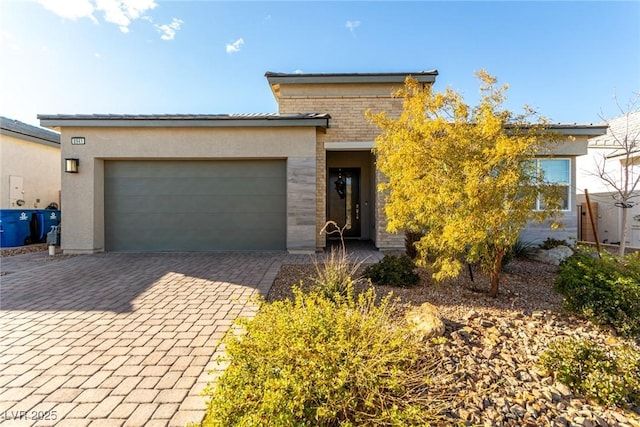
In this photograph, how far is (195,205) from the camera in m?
8.88

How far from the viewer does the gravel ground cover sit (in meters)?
2.22

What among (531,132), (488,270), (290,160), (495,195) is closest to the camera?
(495,195)

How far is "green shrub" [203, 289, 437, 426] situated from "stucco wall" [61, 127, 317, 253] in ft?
19.7

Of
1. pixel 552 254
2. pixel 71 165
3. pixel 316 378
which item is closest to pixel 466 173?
pixel 316 378

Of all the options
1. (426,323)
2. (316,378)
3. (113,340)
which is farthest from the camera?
(113,340)

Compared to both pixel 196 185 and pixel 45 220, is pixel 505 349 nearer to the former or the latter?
pixel 196 185

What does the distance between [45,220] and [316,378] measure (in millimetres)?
13752

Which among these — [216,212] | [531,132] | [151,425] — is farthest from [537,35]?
[151,425]

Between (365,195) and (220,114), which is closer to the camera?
(220,114)

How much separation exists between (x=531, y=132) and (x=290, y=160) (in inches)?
231

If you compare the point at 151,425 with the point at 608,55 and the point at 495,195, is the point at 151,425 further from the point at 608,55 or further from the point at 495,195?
the point at 608,55

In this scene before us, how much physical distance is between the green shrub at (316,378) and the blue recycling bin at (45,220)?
12.8 metres

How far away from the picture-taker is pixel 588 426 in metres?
2.16

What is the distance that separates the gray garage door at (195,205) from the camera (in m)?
8.84
